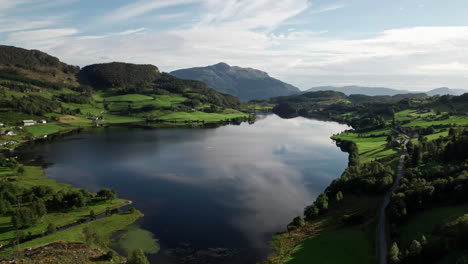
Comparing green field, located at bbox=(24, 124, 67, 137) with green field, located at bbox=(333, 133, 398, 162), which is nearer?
green field, located at bbox=(333, 133, 398, 162)

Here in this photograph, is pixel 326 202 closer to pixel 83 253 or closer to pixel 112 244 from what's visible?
pixel 112 244

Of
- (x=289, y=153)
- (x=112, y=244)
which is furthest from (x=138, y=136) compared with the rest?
(x=112, y=244)

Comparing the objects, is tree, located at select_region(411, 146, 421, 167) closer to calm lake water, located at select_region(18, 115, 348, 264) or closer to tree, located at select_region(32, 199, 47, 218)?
calm lake water, located at select_region(18, 115, 348, 264)

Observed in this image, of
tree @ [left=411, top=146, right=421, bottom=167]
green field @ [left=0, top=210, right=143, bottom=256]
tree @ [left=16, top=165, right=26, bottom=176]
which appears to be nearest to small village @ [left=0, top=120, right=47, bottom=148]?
tree @ [left=16, top=165, right=26, bottom=176]

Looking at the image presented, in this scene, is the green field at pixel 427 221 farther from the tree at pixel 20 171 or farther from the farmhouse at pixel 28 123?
the farmhouse at pixel 28 123

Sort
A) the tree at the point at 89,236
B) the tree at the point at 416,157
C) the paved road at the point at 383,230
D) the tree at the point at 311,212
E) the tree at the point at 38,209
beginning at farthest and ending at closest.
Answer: the tree at the point at 416,157, the tree at the point at 311,212, the tree at the point at 38,209, the tree at the point at 89,236, the paved road at the point at 383,230

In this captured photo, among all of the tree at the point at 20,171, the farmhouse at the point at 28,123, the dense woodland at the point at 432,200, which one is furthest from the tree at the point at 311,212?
the farmhouse at the point at 28,123
